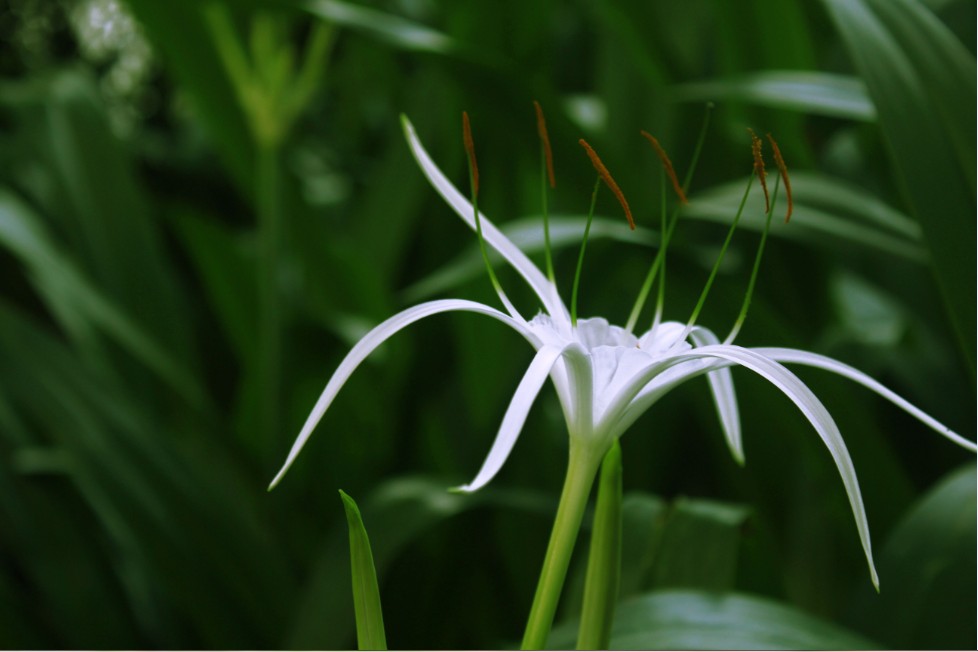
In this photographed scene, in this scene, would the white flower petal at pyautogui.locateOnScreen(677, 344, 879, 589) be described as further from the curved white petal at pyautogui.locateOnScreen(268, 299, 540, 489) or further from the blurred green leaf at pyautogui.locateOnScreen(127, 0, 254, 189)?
the blurred green leaf at pyautogui.locateOnScreen(127, 0, 254, 189)

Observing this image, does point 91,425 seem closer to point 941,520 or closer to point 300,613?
point 300,613

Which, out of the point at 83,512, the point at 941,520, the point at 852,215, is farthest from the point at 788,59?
the point at 83,512

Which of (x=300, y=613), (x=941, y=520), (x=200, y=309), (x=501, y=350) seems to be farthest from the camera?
(x=200, y=309)

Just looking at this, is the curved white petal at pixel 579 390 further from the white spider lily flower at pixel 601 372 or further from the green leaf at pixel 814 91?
the green leaf at pixel 814 91

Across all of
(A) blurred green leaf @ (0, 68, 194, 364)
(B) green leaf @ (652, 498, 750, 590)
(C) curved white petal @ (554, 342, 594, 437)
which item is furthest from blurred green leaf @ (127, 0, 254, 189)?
(C) curved white petal @ (554, 342, 594, 437)

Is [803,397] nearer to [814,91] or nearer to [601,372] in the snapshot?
[601,372]
